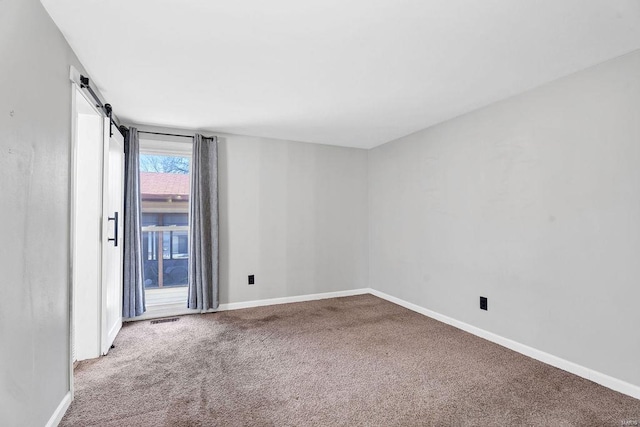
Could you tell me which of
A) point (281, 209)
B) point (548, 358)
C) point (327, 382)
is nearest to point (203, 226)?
point (281, 209)

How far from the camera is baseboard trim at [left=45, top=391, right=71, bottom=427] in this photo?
69.8 inches

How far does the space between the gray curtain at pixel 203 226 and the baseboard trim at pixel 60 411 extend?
6.42 feet

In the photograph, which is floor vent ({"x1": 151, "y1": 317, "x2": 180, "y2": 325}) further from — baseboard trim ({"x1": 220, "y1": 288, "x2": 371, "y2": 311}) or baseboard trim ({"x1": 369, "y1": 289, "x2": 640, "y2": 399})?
baseboard trim ({"x1": 369, "y1": 289, "x2": 640, "y2": 399})

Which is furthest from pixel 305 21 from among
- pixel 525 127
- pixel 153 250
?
pixel 153 250

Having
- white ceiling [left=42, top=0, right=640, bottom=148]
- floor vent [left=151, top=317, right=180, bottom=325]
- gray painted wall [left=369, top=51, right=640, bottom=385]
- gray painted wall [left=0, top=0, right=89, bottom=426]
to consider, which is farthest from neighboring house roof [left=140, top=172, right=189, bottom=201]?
gray painted wall [left=369, top=51, right=640, bottom=385]

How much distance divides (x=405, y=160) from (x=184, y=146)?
2.91m

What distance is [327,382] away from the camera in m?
2.32

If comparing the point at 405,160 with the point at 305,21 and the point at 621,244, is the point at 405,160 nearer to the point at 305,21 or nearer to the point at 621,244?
the point at 621,244

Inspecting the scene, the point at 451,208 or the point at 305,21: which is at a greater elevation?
the point at 305,21

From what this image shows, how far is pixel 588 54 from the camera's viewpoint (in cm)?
221

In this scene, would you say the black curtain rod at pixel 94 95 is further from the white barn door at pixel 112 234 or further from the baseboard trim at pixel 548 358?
the baseboard trim at pixel 548 358

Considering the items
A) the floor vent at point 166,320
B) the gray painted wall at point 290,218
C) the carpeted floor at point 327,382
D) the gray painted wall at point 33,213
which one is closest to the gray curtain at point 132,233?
the floor vent at point 166,320

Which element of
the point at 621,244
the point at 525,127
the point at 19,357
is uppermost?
the point at 525,127

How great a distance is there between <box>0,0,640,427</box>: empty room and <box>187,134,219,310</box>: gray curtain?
3cm
